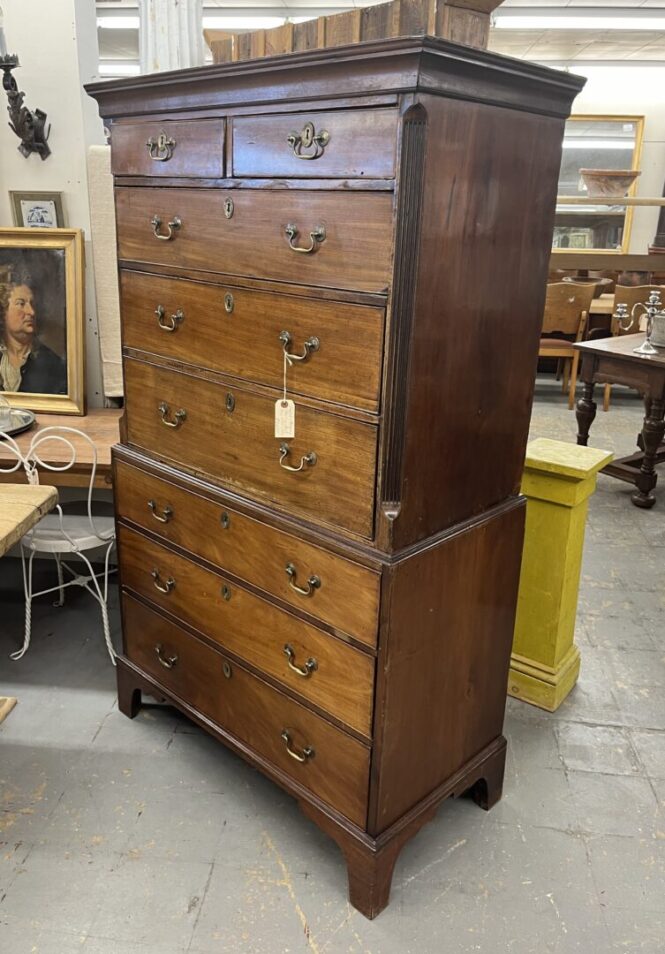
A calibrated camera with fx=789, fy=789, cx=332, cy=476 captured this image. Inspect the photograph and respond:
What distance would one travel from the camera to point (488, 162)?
4.81 ft

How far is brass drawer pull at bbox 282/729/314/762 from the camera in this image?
72.1 inches

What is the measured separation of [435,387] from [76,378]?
191 cm

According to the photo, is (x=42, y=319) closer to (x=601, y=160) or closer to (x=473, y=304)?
(x=473, y=304)

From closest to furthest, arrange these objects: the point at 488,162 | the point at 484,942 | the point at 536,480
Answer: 1. the point at 488,162
2. the point at 484,942
3. the point at 536,480

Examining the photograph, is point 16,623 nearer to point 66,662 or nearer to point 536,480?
point 66,662

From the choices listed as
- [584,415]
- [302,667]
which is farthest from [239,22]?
[302,667]

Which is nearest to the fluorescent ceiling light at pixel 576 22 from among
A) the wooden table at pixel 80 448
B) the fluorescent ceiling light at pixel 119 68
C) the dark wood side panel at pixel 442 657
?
the fluorescent ceiling light at pixel 119 68

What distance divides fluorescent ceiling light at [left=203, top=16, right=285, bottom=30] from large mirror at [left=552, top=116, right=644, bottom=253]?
337 cm

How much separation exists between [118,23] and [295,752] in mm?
→ 7586

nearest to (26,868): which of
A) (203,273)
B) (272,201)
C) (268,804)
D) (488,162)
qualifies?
(268,804)

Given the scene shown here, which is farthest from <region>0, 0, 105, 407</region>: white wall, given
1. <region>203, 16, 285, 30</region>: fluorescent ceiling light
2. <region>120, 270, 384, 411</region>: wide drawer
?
<region>203, 16, 285, 30</region>: fluorescent ceiling light

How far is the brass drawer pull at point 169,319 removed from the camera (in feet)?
6.12

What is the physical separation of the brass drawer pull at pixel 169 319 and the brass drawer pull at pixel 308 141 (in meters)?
0.52

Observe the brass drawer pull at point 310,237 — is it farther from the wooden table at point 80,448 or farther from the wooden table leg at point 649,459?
the wooden table leg at point 649,459
